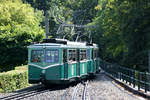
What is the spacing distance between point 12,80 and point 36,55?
2166 millimetres

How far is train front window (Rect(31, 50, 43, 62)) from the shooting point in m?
17.3

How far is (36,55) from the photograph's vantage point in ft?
57.3

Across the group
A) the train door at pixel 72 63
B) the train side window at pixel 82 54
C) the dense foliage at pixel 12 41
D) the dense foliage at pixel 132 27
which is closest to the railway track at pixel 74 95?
the train door at pixel 72 63

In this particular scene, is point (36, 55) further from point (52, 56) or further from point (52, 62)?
point (52, 62)

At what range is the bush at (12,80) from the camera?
17000 millimetres

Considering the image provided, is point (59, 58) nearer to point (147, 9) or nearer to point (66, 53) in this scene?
point (66, 53)

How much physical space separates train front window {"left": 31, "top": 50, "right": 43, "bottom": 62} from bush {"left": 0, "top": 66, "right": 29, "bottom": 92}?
5.44ft

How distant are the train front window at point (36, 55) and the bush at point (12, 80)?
1658 mm

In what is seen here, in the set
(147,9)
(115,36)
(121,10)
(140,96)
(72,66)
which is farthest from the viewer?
(115,36)

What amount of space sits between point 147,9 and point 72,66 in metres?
7.27

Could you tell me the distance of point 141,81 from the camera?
14727mm

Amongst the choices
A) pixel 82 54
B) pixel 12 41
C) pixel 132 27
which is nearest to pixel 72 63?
pixel 82 54

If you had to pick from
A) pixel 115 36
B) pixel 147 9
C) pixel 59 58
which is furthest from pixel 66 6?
pixel 59 58

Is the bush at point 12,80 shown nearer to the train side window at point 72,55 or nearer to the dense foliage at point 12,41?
the train side window at point 72,55
